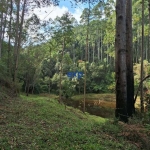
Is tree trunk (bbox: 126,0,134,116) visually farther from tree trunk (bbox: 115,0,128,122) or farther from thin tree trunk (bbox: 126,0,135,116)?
tree trunk (bbox: 115,0,128,122)

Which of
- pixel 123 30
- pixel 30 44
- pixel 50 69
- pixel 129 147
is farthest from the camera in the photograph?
pixel 50 69

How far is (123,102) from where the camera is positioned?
5.87 metres

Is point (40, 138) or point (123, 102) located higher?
point (123, 102)

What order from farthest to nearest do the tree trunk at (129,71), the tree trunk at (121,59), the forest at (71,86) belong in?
the tree trunk at (129,71) < the tree trunk at (121,59) < the forest at (71,86)

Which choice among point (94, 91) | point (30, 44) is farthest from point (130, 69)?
point (94, 91)

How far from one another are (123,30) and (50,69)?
1148 inches

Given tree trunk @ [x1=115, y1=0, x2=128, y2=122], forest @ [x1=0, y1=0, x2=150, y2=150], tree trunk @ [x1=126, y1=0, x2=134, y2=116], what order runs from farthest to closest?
tree trunk @ [x1=126, y1=0, x2=134, y2=116], tree trunk @ [x1=115, y1=0, x2=128, y2=122], forest @ [x1=0, y1=0, x2=150, y2=150]

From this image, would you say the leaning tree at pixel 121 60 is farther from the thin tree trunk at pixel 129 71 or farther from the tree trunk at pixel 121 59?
the thin tree trunk at pixel 129 71

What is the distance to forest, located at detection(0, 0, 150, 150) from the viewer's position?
14.8 feet

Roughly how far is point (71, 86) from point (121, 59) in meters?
14.2

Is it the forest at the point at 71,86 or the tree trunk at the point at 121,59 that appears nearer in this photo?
the forest at the point at 71,86

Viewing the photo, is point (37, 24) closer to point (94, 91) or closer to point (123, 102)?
point (123, 102)

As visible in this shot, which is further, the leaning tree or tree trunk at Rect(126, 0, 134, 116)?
tree trunk at Rect(126, 0, 134, 116)

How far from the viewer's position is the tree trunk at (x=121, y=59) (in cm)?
578
